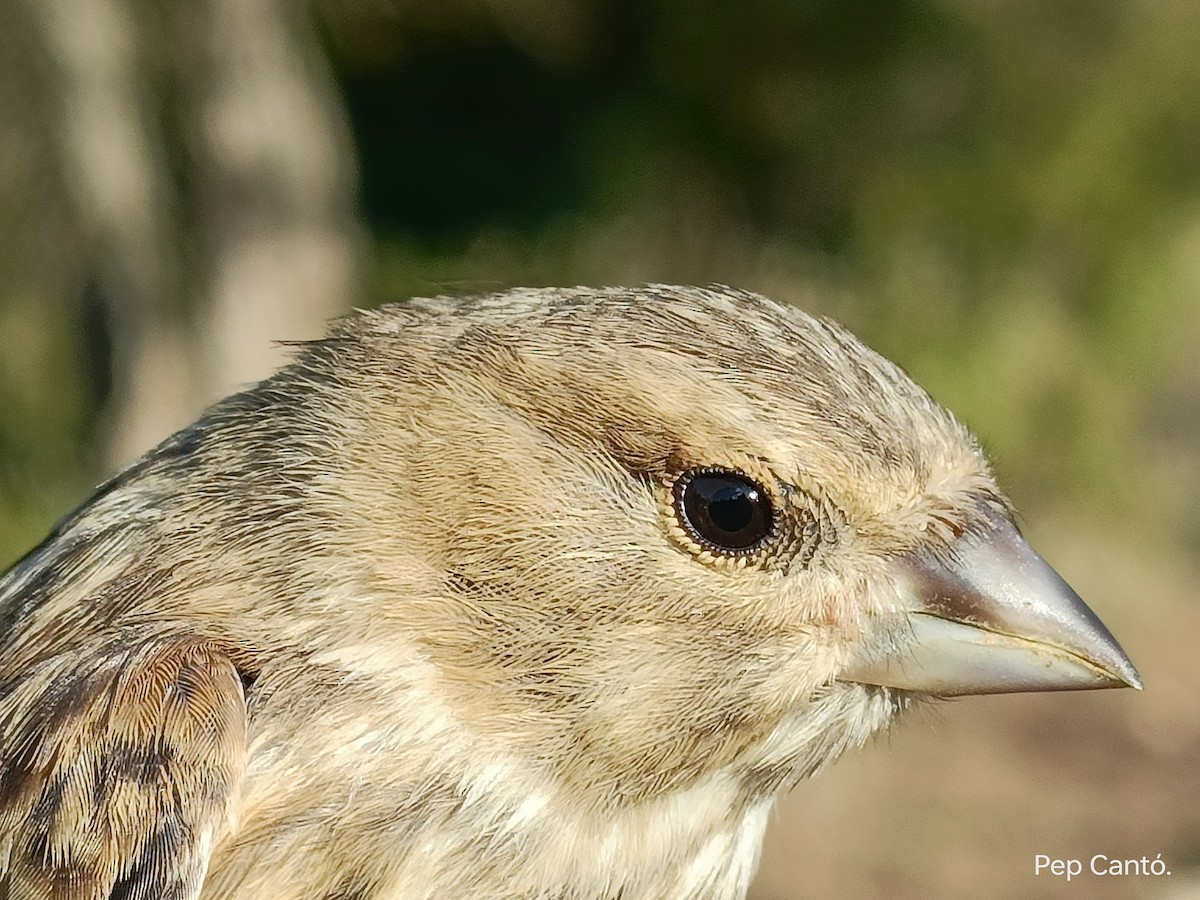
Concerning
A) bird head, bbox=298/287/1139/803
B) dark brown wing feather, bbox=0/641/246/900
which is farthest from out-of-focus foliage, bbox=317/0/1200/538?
dark brown wing feather, bbox=0/641/246/900

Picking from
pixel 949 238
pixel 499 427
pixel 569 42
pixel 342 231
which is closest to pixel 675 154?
pixel 569 42

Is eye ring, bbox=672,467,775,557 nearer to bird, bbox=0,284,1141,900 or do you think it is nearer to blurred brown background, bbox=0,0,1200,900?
bird, bbox=0,284,1141,900

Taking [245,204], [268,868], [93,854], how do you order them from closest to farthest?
[93,854]
[268,868]
[245,204]

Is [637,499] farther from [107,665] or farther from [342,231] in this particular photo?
[342,231]

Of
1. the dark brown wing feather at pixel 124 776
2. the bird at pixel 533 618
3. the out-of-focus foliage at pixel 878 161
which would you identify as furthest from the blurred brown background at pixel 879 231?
the dark brown wing feather at pixel 124 776

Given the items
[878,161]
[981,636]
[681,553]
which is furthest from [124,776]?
[878,161]

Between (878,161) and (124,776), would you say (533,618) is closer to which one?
(124,776)

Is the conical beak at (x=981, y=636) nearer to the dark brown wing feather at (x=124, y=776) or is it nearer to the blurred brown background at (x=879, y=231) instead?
the dark brown wing feather at (x=124, y=776)
